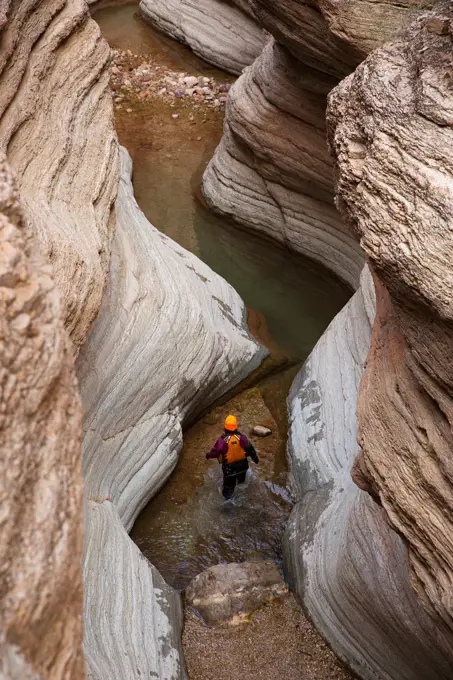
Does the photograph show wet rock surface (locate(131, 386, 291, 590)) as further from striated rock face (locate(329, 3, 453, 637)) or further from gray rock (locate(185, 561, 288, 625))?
striated rock face (locate(329, 3, 453, 637))

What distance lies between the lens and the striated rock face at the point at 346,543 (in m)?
4.92

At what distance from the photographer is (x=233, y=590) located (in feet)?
19.5

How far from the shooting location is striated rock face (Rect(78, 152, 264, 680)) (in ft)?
17.3

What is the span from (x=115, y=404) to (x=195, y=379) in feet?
4.19

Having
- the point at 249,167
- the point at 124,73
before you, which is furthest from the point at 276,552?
the point at 124,73

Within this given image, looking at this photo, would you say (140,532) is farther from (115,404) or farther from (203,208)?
(203,208)

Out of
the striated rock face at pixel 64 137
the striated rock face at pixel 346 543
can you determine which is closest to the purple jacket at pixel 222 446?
the striated rock face at pixel 346 543

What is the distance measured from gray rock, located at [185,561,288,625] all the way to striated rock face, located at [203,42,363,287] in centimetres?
442

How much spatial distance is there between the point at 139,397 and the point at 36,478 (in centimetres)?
456

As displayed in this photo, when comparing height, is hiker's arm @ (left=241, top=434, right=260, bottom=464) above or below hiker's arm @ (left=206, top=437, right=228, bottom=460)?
above

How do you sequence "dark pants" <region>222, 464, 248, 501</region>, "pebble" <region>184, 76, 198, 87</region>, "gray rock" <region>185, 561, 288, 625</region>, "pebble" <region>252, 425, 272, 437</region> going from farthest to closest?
"pebble" <region>184, 76, 198, 87</region> < "pebble" <region>252, 425, 272, 437</region> < "dark pants" <region>222, 464, 248, 501</region> < "gray rock" <region>185, 561, 288, 625</region>

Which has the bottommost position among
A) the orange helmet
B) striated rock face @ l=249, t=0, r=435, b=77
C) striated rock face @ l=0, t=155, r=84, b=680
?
the orange helmet

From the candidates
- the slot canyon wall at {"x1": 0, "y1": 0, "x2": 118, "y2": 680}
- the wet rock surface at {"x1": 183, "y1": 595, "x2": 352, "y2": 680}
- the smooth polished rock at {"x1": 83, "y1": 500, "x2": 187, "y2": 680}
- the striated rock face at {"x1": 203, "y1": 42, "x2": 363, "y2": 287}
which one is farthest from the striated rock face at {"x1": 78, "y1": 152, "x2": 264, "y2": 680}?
the slot canyon wall at {"x1": 0, "y1": 0, "x2": 118, "y2": 680}

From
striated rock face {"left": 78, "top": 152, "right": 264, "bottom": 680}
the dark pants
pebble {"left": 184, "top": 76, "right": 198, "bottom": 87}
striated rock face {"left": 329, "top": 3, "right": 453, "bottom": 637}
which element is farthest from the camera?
pebble {"left": 184, "top": 76, "right": 198, "bottom": 87}
